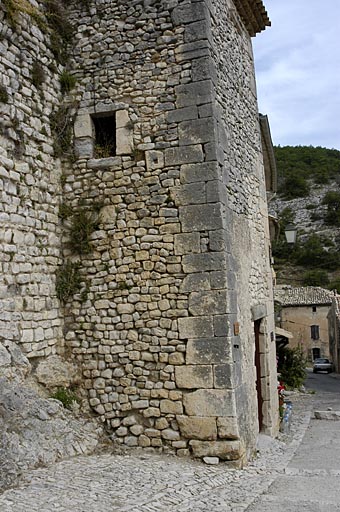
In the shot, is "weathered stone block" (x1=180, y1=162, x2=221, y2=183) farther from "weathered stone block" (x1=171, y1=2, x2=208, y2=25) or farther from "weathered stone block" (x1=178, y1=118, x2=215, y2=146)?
"weathered stone block" (x1=171, y1=2, x2=208, y2=25)

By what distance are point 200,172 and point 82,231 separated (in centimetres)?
174

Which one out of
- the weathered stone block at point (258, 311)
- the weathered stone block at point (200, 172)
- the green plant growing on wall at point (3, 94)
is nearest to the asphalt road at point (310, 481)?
the weathered stone block at point (258, 311)

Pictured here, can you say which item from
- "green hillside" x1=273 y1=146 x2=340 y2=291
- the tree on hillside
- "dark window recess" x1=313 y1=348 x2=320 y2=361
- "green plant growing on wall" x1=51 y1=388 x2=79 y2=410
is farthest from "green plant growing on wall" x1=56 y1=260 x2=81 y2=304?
the tree on hillside

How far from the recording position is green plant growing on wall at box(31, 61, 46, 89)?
267 inches

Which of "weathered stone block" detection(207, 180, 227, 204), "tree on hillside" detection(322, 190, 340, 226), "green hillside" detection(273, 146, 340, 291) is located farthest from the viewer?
"tree on hillside" detection(322, 190, 340, 226)

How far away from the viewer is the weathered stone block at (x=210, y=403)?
6227mm

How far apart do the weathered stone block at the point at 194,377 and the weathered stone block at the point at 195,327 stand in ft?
1.23

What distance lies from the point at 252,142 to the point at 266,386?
4.19 metres

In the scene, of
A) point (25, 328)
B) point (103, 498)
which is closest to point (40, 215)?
point (25, 328)

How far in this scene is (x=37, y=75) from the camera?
22.4ft

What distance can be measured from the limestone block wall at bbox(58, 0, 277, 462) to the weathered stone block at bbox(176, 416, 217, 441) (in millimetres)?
12

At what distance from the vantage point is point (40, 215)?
6.74 metres

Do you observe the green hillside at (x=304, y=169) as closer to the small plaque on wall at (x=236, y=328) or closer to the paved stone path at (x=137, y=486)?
the small plaque on wall at (x=236, y=328)

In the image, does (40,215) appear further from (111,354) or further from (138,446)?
(138,446)
